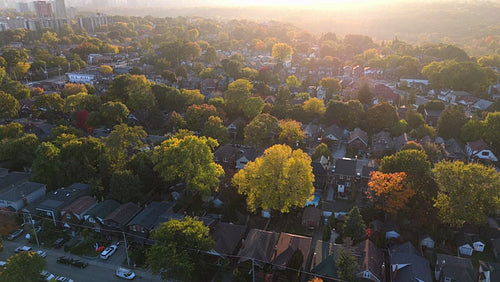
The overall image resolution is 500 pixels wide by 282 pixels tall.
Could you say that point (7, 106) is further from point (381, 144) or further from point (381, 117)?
point (381, 117)

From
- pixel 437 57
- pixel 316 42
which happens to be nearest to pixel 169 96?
pixel 437 57

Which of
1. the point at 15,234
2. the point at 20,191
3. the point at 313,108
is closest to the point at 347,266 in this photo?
the point at 15,234

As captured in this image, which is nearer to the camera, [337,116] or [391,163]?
[391,163]

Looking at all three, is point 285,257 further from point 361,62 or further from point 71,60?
point 71,60

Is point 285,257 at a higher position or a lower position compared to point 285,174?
lower

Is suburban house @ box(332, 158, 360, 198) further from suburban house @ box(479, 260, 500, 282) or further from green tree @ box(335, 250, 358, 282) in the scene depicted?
suburban house @ box(479, 260, 500, 282)

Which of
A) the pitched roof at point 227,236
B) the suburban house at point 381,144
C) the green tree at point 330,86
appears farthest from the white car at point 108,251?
the green tree at point 330,86
